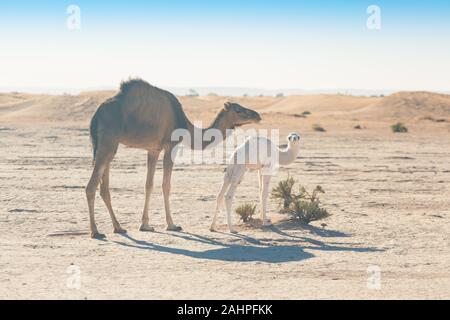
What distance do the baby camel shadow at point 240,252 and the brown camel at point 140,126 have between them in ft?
3.89

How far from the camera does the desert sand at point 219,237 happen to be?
937 centimetres

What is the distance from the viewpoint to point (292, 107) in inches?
2707

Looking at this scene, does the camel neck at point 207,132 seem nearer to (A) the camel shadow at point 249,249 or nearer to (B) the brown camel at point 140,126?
(B) the brown camel at point 140,126

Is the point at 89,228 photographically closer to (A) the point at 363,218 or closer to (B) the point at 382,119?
(A) the point at 363,218

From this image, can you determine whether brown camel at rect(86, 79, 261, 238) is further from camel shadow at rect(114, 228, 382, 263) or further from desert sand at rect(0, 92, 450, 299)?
camel shadow at rect(114, 228, 382, 263)

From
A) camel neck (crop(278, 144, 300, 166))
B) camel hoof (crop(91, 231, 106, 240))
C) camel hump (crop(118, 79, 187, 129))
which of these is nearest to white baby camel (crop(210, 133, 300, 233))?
camel neck (crop(278, 144, 300, 166))

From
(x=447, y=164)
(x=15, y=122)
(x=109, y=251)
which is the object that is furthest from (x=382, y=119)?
(x=109, y=251)

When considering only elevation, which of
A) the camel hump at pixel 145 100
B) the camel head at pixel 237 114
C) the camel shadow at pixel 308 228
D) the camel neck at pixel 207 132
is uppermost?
the camel hump at pixel 145 100

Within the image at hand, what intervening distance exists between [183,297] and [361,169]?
49.2ft

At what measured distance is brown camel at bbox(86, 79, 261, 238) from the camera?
12.8 meters

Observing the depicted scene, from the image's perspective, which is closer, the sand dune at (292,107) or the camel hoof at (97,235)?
the camel hoof at (97,235)

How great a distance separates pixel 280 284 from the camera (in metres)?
9.48

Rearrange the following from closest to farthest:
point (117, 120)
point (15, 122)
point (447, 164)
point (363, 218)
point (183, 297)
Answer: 1. point (183, 297)
2. point (117, 120)
3. point (363, 218)
4. point (447, 164)
5. point (15, 122)

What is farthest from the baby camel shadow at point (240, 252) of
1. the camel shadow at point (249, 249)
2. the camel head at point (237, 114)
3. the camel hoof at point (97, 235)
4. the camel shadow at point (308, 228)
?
the camel head at point (237, 114)
